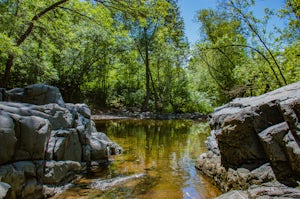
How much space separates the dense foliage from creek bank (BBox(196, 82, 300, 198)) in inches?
268

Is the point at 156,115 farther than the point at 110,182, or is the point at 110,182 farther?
the point at 156,115

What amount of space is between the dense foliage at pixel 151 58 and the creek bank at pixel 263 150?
680 cm

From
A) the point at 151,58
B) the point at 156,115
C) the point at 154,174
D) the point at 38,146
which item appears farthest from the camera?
the point at 151,58

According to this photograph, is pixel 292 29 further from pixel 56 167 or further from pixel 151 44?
pixel 151 44

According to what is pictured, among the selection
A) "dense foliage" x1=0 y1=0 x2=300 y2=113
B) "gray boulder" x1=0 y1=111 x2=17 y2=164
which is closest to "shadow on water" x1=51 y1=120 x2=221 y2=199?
"gray boulder" x1=0 y1=111 x2=17 y2=164

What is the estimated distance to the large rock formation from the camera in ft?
Result: 14.7

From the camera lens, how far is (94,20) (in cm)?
1013

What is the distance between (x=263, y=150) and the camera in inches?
184

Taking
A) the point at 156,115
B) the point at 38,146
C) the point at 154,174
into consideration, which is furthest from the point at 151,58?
the point at 38,146

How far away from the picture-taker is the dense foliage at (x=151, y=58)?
1197 centimetres

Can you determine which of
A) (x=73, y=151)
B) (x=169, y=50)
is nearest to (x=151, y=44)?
(x=169, y=50)

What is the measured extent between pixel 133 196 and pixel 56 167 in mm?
1834

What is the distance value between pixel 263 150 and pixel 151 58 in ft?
70.8

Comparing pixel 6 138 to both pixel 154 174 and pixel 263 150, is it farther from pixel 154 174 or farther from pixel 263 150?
pixel 263 150
